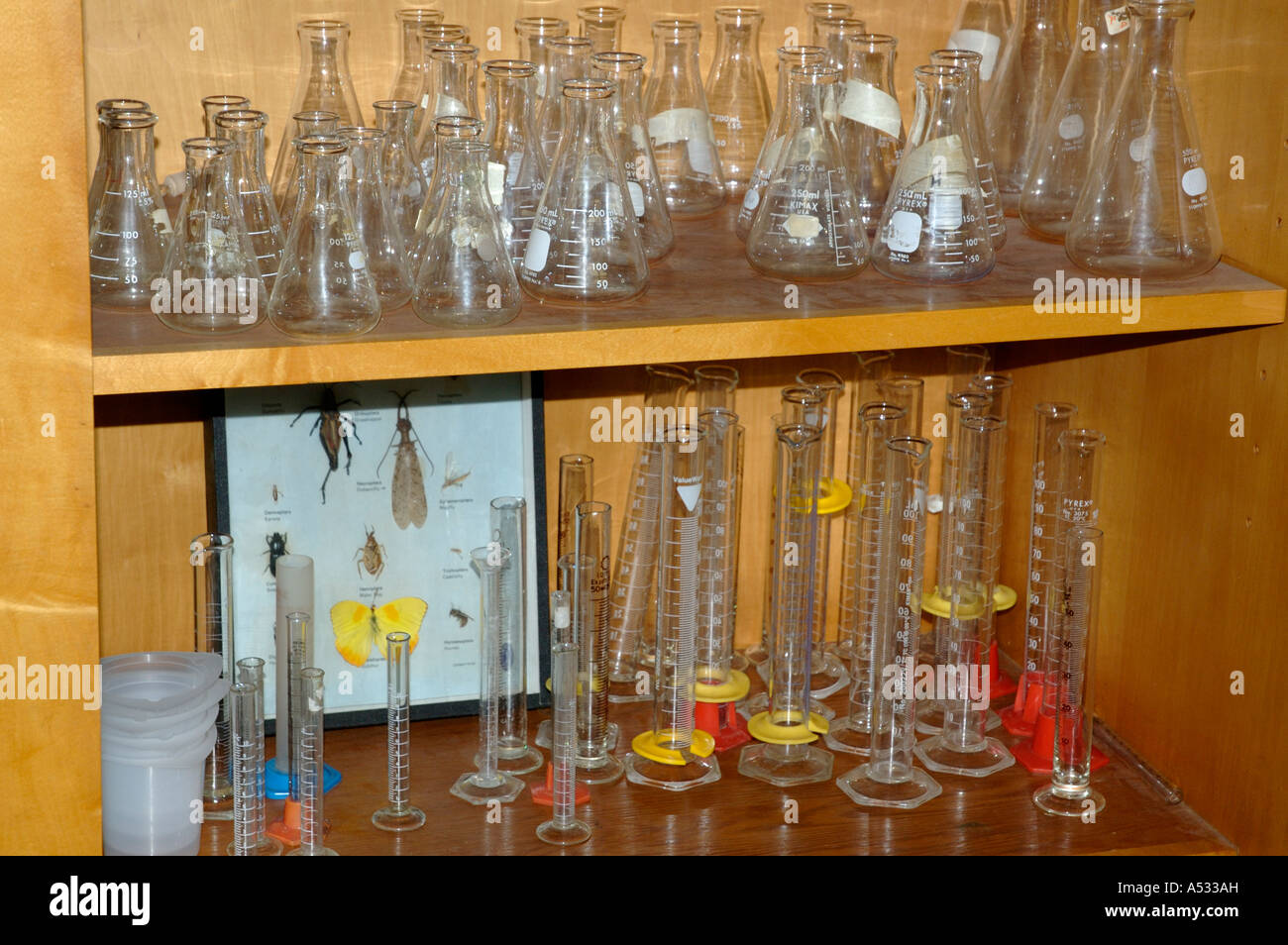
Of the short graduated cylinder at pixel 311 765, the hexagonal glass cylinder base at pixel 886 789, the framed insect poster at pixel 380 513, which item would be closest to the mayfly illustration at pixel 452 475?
the framed insect poster at pixel 380 513

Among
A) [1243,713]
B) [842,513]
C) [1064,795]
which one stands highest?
[842,513]

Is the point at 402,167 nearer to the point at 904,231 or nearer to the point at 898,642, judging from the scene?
the point at 904,231

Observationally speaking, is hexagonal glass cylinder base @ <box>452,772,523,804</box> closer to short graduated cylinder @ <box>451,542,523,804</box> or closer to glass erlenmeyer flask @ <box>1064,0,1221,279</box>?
short graduated cylinder @ <box>451,542,523,804</box>

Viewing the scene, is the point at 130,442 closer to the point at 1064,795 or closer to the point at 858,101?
the point at 858,101

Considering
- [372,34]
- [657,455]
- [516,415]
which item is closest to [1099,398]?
[657,455]

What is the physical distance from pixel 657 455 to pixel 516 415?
6.9 inches

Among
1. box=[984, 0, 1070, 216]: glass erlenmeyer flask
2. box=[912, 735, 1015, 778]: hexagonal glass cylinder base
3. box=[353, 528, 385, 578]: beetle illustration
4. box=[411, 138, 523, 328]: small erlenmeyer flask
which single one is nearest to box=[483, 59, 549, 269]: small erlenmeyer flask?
box=[411, 138, 523, 328]: small erlenmeyer flask

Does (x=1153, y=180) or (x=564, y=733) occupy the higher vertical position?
(x=1153, y=180)

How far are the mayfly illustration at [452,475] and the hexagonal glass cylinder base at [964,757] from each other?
0.62 metres

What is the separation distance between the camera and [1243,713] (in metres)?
1.58

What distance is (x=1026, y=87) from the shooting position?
5.71 feet

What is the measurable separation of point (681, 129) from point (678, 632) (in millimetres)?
565

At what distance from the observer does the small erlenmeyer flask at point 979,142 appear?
1.55 meters

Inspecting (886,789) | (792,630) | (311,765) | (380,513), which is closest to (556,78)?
(380,513)
